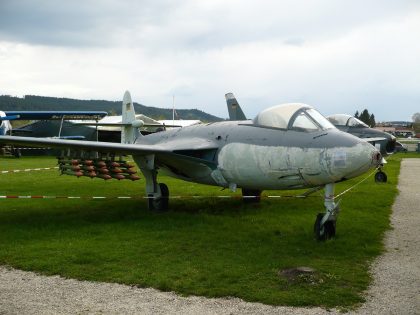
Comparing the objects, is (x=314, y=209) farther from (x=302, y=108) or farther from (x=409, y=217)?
(x=302, y=108)

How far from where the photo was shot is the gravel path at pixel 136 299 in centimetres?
505

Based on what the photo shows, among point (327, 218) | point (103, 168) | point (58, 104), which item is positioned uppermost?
point (58, 104)

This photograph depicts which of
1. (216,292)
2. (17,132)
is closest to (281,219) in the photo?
(216,292)

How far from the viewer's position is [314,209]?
39.8 feet

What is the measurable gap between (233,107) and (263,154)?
265 inches

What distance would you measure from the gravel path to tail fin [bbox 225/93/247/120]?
9.28m

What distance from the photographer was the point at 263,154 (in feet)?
29.5

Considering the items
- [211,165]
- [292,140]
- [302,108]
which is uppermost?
[302,108]

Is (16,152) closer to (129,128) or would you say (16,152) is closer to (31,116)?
(31,116)

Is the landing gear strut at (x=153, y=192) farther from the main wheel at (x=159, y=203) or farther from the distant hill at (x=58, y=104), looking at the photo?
the distant hill at (x=58, y=104)

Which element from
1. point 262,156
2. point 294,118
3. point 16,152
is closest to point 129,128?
point 262,156

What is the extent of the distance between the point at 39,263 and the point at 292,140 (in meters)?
4.78

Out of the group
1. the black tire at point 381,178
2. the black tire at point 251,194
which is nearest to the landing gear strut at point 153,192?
the black tire at point 251,194

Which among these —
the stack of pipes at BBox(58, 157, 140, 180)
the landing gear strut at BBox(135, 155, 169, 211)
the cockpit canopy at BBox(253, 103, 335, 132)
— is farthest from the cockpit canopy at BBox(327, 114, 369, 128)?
the stack of pipes at BBox(58, 157, 140, 180)
